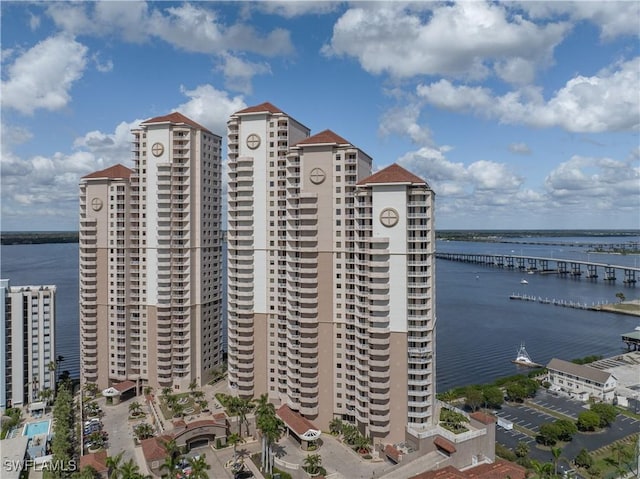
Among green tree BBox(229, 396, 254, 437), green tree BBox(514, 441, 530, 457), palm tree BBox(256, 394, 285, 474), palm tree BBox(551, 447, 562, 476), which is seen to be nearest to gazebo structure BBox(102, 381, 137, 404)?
green tree BBox(229, 396, 254, 437)

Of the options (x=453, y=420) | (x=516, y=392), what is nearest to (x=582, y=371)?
(x=516, y=392)

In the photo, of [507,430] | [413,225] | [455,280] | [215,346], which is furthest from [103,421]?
[455,280]

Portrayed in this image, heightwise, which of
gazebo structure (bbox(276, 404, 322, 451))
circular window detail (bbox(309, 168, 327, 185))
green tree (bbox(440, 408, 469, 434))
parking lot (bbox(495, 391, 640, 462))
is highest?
circular window detail (bbox(309, 168, 327, 185))

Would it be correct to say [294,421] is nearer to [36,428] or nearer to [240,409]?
[240,409]

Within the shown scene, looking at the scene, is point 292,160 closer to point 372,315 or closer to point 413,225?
point 413,225

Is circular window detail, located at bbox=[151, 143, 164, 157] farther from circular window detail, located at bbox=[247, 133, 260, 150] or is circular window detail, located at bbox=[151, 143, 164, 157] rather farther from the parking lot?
the parking lot

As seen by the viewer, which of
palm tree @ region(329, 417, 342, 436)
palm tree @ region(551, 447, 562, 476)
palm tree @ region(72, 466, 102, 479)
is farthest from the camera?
palm tree @ region(329, 417, 342, 436)
